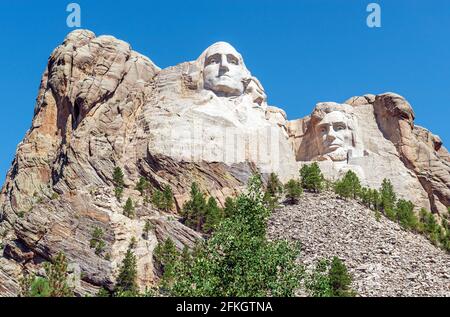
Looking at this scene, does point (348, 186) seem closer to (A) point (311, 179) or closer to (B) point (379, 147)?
(A) point (311, 179)

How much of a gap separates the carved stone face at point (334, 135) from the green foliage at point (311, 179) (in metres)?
4.53

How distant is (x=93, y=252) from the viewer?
37.5 m

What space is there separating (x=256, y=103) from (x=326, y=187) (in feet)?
18.4

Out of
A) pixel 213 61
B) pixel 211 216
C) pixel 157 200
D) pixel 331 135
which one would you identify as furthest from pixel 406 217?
pixel 213 61

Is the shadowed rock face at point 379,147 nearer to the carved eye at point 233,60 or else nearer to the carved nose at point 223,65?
the carved eye at point 233,60

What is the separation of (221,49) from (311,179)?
7.08 metres

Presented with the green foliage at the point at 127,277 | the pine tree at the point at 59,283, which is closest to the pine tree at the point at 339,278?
the green foliage at the point at 127,277

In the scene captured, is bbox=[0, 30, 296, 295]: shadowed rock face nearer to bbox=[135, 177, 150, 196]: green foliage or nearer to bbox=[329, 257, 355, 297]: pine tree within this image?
bbox=[135, 177, 150, 196]: green foliage

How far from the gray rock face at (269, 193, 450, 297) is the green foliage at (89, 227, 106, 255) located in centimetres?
605

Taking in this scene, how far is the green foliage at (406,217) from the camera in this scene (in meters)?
42.7

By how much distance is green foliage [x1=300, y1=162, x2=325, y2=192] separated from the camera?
4428 centimetres

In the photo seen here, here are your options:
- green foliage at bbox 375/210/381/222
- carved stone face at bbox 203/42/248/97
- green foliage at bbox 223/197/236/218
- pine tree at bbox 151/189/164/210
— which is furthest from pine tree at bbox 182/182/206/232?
carved stone face at bbox 203/42/248/97
